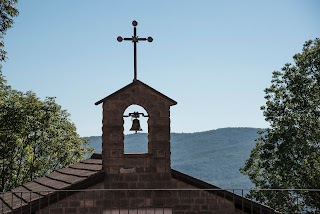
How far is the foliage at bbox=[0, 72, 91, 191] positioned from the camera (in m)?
25.7

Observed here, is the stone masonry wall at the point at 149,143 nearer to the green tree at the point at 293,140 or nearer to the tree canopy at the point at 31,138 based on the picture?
the green tree at the point at 293,140

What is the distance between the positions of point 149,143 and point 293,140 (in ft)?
43.7

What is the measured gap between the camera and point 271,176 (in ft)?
75.9

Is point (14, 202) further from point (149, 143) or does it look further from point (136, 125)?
point (149, 143)

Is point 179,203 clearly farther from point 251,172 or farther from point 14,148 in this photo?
point 14,148

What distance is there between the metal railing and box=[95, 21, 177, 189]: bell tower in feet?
0.72

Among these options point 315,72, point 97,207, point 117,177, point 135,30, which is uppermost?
point 315,72

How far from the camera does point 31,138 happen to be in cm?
2733

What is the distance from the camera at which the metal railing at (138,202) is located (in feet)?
31.3

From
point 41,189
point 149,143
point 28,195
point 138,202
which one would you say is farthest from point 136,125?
point 28,195

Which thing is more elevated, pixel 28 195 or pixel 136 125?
pixel 136 125

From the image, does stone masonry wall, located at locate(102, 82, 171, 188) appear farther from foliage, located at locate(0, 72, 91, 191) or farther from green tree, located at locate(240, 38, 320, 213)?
foliage, located at locate(0, 72, 91, 191)

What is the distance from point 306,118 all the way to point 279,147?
1.96m

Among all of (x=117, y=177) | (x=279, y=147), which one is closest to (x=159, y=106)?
(x=117, y=177)
